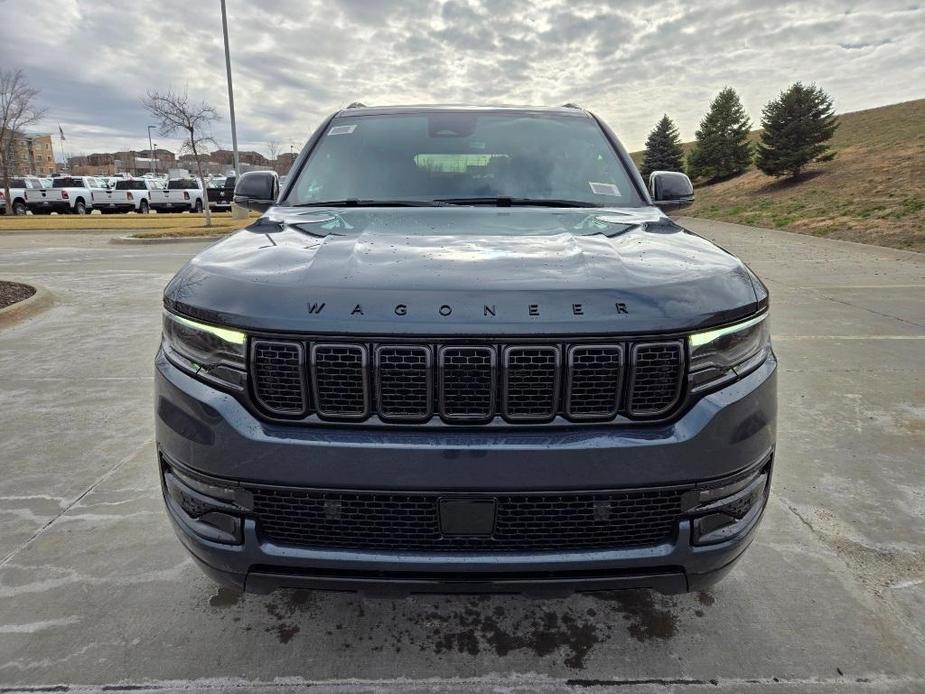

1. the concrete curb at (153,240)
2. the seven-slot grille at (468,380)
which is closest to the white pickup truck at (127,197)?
the concrete curb at (153,240)

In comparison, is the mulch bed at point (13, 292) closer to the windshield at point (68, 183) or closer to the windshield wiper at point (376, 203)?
the windshield wiper at point (376, 203)

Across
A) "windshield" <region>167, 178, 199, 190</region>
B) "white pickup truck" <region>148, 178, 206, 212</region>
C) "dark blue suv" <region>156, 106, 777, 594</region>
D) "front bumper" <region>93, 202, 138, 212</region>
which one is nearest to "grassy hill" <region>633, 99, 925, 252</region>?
"dark blue suv" <region>156, 106, 777, 594</region>

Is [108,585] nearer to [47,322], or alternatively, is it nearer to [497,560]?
[497,560]

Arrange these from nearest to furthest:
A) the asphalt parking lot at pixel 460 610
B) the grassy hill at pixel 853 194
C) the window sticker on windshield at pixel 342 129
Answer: the asphalt parking lot at pixel 460 610
the window sticker on windshield at pixel 342 129
the grassy hill at pixel 853 194

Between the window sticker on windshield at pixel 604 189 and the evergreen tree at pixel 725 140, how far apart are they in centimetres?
4653

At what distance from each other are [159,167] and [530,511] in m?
107

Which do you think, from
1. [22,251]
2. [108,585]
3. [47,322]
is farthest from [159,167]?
[108,585]

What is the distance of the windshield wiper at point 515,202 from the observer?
2850mm

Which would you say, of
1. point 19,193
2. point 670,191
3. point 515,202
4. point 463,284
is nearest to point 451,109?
point 515,202

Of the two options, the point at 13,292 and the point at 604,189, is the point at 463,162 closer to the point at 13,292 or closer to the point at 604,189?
the point at 604,189

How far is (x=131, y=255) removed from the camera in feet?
45.1

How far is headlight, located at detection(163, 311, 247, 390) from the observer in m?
1.76

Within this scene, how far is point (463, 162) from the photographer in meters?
3.12

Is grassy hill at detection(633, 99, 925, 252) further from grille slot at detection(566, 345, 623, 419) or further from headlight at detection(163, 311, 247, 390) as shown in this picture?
headlight at detection(163, 311, 247, 390)
